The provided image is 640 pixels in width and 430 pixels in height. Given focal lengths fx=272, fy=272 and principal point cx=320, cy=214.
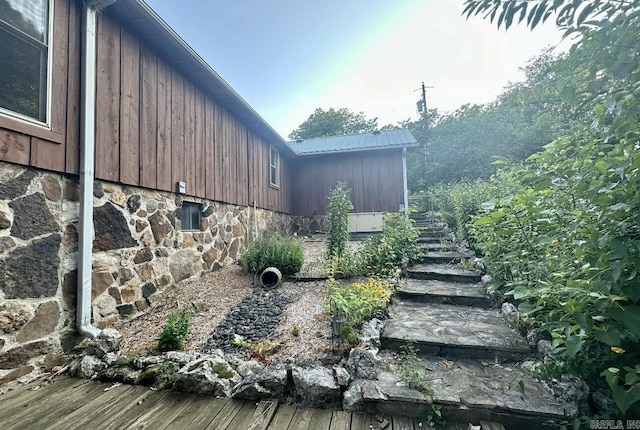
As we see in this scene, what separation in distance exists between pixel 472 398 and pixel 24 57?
Answer: 4471 mm

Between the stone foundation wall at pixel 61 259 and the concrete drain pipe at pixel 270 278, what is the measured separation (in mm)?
1263

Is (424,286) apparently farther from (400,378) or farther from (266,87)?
(266,87)

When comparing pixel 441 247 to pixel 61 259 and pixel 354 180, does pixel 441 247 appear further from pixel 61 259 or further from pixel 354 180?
pixel 61 259

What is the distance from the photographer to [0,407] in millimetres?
1895

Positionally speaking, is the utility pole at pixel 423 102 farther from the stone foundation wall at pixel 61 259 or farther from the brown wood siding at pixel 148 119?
the stone foundation wall at pixel 61 259

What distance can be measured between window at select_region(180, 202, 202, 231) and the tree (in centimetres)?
2002

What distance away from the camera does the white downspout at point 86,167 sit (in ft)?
8.55

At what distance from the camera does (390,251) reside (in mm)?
4648

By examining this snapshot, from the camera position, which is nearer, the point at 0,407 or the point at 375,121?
the point at 0,407

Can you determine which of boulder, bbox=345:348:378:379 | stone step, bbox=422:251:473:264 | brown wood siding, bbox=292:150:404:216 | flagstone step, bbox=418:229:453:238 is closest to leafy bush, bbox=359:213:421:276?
stone step, bbox=422:251:473:264

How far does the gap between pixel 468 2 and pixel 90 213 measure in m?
3.43

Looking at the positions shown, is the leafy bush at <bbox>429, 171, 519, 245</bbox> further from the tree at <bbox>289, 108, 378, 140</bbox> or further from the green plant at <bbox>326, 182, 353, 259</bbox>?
the tree at <bbox>289, 108, 378, 140</bbox>

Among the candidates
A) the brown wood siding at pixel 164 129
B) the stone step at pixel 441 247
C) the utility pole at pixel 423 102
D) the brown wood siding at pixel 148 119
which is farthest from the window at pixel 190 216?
the utility pole at pixel 423 102

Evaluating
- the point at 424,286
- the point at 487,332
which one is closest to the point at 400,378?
the point at 487,332
